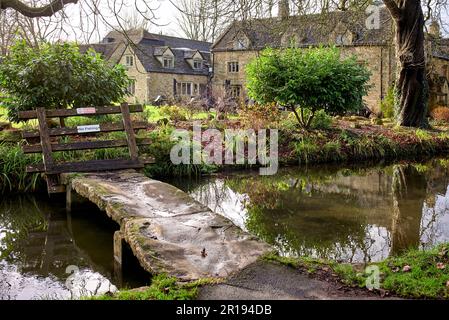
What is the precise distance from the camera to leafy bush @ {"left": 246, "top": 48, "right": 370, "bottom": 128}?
15453mm

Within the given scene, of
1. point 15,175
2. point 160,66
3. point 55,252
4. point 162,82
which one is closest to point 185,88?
point 162,82

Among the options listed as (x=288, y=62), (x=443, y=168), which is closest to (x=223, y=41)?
(x=288, y=62)

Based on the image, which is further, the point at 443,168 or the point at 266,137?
the point at 266,137

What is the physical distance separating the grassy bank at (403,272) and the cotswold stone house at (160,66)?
3773cm

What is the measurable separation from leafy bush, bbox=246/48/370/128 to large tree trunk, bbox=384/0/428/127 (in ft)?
10.1

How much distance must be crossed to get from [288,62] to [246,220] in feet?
30.4

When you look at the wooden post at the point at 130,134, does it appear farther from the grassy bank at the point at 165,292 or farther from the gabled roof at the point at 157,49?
the gabled roof at the point at 157,49

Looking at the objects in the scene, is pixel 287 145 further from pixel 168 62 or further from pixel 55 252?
pixel 168 62

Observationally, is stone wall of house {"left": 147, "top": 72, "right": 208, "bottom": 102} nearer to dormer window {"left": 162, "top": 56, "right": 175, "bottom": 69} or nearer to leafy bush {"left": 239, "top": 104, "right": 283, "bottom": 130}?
dormer window {"left": 162, "top": 56, "right": 175, "bottom": 69}

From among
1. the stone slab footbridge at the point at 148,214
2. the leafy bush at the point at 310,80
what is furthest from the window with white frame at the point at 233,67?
the stone slab footbridge at the point at 148,214

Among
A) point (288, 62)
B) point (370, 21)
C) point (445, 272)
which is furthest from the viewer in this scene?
point (370, 21)

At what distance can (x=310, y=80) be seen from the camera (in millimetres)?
15305
